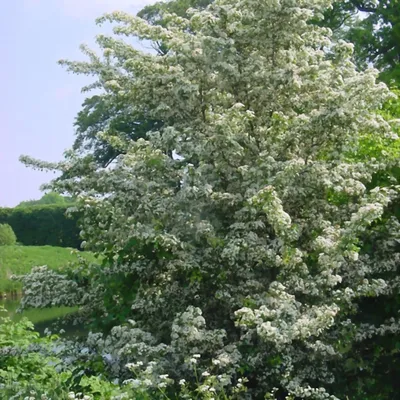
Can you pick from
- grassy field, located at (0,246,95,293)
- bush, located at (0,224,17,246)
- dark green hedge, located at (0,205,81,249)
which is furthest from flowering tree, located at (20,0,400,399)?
dark green hedge, located at (0,205,81,249)

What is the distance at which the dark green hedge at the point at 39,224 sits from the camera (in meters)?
41.8

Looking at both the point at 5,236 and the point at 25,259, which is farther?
the point at 5,236

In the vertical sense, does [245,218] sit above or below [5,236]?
below

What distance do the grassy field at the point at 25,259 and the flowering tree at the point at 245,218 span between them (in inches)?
863

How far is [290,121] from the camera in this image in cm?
698

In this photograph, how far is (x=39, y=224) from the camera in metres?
42.4

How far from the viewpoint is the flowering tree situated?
6.11 m

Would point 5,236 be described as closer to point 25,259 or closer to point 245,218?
point 25,259

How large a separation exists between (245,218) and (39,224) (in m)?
37.3

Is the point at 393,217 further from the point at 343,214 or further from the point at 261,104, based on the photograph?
the point at 261,104

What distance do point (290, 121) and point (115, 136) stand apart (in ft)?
7.33

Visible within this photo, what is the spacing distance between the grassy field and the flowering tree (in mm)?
21916

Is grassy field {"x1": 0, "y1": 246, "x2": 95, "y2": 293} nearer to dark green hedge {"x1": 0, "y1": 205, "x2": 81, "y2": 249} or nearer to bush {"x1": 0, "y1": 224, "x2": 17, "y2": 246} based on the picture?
bush {"x1": 0, "y1": 224, "x2": 17, "y2": 246}

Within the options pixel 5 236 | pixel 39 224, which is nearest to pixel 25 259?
pixel 5 236
